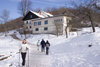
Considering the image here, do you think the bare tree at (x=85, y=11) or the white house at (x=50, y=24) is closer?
the bare tree at (x=85, y=11)

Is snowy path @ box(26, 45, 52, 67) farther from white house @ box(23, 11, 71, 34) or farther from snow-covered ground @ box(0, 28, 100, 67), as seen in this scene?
white house @ box(23, 11, 71, 34)

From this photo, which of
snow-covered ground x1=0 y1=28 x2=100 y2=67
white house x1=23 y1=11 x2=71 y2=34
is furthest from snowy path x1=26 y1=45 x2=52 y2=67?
white house x1=23 y1=11 x2=71 y2=34

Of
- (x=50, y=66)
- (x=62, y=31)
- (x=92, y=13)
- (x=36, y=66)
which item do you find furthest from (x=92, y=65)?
(x=62, y=31)

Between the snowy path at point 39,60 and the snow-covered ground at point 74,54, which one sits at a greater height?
the snow-covered ground at point 74,54

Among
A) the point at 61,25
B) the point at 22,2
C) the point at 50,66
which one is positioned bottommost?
the point at 50,66

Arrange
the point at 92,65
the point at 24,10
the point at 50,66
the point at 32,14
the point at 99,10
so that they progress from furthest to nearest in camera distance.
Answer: the point at 24,10, the point at 32,14, the point at 99,10, the point at 50,66, the point at 92,65

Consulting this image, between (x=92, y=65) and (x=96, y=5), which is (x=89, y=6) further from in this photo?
(x=92, y=65)

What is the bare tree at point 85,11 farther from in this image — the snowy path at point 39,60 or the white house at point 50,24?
the snowy path at point 39,60

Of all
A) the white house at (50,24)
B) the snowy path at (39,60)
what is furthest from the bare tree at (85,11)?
the snowy path at (39,60)

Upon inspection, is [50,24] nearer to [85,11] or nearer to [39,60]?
[85,11]

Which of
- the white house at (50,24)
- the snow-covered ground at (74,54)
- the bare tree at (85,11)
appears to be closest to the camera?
the snow-covered ground at (74,54)

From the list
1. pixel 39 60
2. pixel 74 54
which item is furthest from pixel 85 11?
pixel 39 60

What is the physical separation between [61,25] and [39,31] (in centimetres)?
1021

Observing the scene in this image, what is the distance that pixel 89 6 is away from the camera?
18.3 meters
